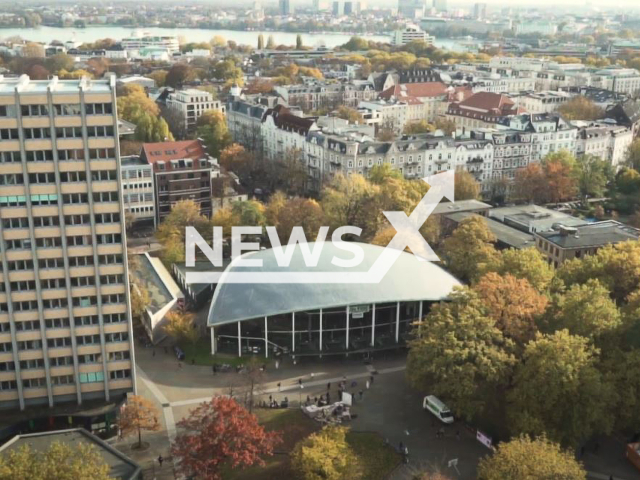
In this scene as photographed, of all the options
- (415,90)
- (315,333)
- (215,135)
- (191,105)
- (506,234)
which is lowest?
(315,333)

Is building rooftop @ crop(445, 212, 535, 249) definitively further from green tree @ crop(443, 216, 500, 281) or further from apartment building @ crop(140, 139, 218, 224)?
apartment building @ crop(140, 139, 218, 224)

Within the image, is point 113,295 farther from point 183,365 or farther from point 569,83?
point 569,83

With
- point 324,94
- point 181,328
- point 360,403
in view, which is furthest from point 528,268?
point 324,94

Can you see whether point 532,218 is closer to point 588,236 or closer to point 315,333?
point 588,236

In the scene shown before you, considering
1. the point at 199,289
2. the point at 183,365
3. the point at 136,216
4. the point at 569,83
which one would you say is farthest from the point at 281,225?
the point at 569,83

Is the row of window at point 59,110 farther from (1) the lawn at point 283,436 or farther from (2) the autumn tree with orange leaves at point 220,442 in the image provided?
(1) the lawn at point 283,436

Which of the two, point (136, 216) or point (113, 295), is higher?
point (113, 295)

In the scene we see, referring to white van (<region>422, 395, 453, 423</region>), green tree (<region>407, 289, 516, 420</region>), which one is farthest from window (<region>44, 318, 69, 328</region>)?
white van (<region>422, 395, 453, 423</region>)
